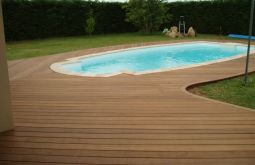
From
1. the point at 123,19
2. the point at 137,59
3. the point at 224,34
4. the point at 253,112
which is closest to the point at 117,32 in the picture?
the point at 123,19

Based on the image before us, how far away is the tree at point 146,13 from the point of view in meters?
15.4

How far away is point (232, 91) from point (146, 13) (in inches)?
433

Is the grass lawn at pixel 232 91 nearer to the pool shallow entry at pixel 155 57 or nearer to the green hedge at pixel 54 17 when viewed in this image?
the pool shallow entry at pixel 155 57

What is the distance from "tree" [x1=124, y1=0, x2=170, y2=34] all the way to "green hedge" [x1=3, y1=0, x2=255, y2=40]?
3.38ft

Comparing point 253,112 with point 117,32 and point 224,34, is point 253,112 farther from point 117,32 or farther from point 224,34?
point 117,32

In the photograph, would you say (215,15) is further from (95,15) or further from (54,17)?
(54,17)

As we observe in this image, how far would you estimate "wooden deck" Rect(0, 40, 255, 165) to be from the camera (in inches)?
101

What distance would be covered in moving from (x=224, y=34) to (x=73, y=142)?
14.2m

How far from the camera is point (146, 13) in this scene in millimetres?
15469

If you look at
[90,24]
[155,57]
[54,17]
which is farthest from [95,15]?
[155,57]

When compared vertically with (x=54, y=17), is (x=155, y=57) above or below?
below

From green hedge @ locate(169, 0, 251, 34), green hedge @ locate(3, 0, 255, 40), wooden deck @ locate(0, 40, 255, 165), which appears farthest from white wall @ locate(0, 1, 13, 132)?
green hedge @ locate(169, 0, 251, 34)

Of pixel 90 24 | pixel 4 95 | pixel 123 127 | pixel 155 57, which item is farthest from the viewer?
pixel 90 24

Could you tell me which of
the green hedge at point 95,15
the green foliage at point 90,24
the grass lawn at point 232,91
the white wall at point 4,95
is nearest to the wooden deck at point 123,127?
the white wall at point 4,95
